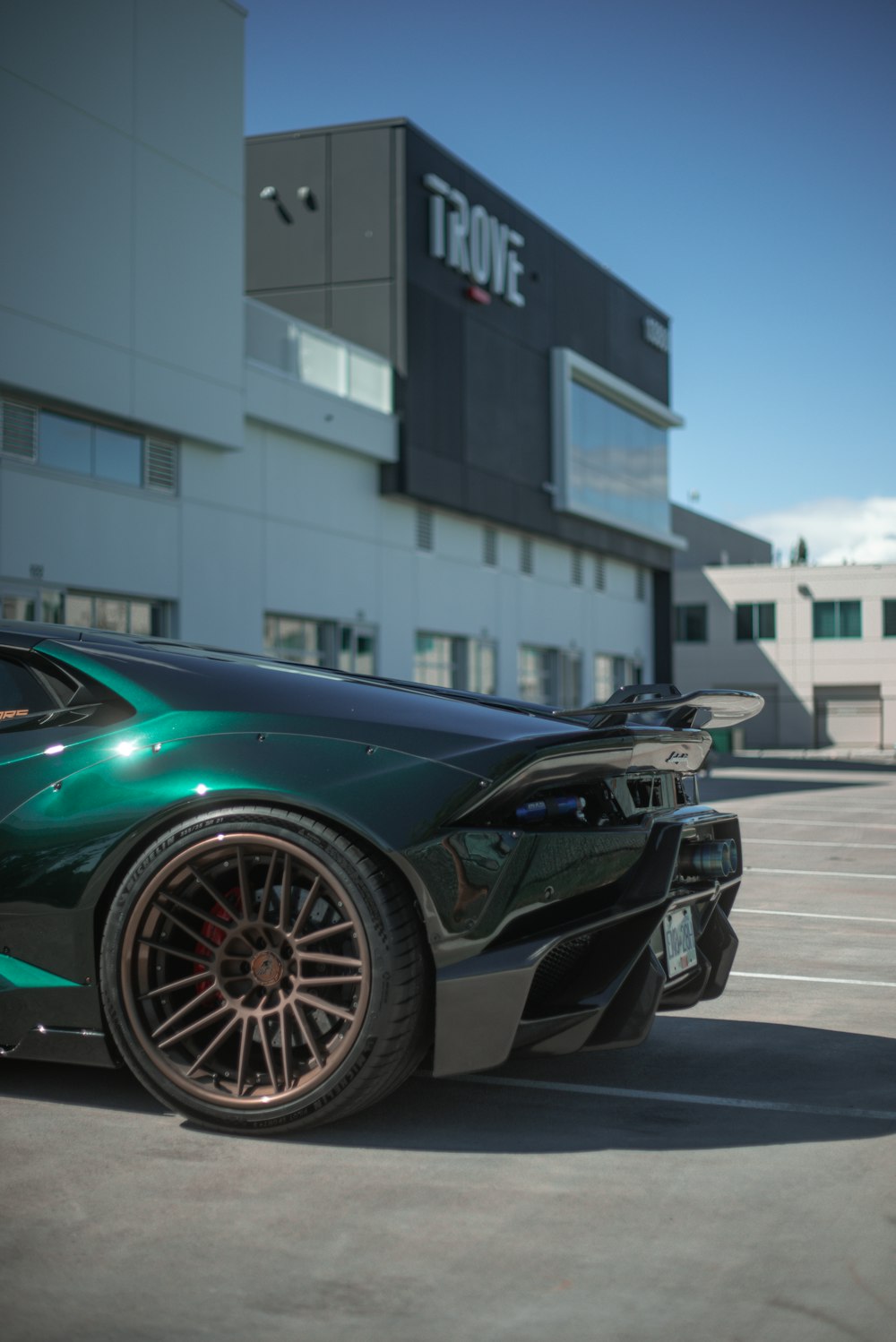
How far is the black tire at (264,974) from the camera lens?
3375mm

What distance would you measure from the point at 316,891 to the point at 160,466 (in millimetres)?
18348

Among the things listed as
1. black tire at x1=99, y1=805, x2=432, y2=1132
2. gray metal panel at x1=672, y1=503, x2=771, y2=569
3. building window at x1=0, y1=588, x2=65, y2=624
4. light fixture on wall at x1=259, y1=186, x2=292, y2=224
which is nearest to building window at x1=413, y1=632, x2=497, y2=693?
light fixture on wall at x1=259, y1=186, x2=292, y2=224

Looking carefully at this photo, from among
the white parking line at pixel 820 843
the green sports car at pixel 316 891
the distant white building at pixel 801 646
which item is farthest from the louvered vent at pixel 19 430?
the distant white building at pixel 801 646

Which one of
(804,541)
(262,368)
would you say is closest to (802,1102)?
(262,368)

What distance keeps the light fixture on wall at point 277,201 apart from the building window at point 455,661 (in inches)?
339

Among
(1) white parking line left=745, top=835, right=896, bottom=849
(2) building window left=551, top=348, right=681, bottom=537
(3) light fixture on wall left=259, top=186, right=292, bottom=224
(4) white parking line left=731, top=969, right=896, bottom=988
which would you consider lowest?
(1) white parking line left=745, top=835, right=896, bottom=849

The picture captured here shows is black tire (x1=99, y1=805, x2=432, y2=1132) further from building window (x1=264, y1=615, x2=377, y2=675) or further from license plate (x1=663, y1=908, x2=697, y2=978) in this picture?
building window (x1=264, y1=615, x2=377, y2=675)

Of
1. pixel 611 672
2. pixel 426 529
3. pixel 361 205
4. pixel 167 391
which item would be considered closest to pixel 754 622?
pixel 611 672

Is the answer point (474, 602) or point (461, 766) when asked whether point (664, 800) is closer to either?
point (461, 766)

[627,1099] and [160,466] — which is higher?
[160,466]

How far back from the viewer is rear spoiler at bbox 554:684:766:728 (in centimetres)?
384

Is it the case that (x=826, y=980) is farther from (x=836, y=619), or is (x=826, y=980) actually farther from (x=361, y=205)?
(x=836, y=619)

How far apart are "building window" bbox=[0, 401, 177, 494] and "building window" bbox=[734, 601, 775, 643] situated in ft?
150

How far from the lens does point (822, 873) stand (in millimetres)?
10180
